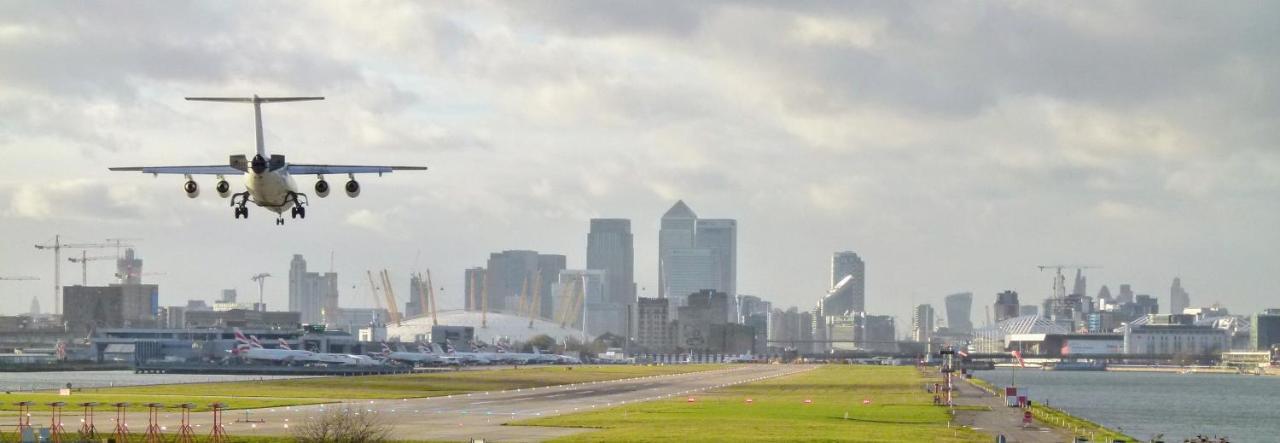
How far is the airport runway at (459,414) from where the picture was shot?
310ft

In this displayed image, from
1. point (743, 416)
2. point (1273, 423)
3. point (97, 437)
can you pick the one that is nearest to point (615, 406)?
point (743, 416)

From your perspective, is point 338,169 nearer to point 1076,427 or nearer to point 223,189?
point 223,189

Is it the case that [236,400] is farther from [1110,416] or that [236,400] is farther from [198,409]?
[1110,416]

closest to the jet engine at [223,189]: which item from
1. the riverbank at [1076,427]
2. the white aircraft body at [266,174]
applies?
the white aircraft body at [266,174]

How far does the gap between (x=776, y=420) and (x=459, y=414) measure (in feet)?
77.0

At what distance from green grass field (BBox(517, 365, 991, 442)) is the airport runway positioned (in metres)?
3.81

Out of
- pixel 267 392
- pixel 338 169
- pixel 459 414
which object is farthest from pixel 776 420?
pixel 267 392

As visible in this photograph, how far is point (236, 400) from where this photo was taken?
137125 mm

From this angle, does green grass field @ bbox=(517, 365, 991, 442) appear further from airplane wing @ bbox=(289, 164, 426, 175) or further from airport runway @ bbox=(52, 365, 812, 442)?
airplane wing @ bbox=(289, 164, 426, 175)

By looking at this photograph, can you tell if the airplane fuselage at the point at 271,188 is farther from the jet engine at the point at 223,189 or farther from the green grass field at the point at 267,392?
the green grass field at the point at 267,392

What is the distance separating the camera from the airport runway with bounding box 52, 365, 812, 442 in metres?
94.6

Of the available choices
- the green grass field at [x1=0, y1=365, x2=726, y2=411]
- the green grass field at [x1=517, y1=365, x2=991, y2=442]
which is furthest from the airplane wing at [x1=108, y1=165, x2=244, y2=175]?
the green grass field at [x1=0, y1=365, x2=726, y2=411]

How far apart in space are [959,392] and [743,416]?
6625cm

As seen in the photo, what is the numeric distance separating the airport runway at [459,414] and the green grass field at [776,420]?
150 inches
